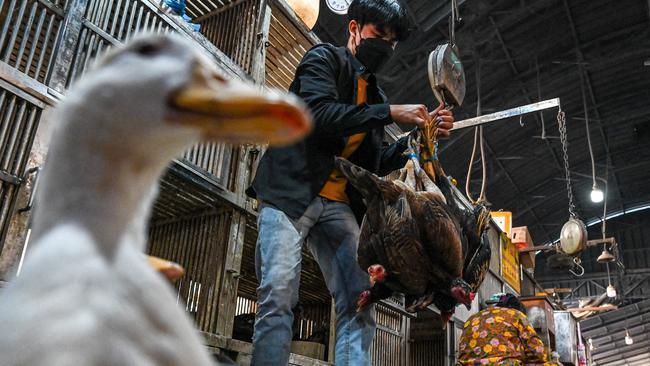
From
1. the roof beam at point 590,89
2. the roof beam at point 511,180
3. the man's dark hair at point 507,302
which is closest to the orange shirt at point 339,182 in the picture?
the man's dark hair at point 507,302

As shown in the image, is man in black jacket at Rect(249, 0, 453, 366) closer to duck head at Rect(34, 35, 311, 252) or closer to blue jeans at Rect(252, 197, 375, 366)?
blue jeans at Rect(252, 197, 375, 366)

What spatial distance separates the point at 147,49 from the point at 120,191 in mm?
175

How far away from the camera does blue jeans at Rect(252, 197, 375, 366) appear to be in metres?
1.87

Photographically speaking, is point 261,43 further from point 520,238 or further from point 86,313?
point 520,238

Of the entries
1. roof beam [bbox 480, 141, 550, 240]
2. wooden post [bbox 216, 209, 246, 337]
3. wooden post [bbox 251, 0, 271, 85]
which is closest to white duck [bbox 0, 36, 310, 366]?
wooden post [bbox 216, 209, 246, 337]

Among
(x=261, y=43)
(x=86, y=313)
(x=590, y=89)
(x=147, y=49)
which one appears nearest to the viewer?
(x=86, y=313)

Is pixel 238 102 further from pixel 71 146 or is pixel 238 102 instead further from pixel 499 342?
pixel 499 342

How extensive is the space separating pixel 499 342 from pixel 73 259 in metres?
3.61

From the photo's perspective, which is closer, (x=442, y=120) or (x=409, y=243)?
(x=409, y=243)

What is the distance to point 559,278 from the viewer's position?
22.9 meters

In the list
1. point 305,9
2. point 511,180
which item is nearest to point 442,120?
point 305,9

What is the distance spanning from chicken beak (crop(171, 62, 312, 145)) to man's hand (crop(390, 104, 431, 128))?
1.49 m

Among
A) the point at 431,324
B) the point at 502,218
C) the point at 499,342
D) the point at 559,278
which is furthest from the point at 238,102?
the point at 559,278

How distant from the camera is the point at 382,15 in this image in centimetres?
232
